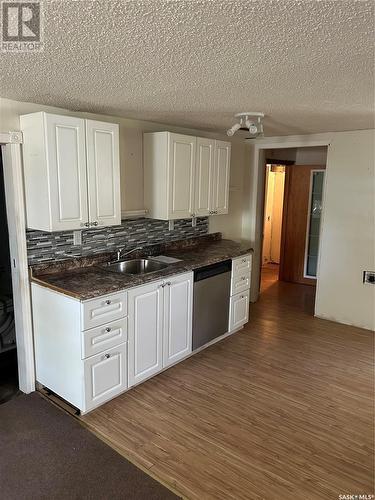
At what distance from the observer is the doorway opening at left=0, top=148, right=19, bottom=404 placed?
3.15m

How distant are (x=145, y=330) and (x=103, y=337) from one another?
1.39 feet

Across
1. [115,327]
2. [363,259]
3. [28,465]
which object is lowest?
[28,465]

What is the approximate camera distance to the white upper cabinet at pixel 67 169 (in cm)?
253

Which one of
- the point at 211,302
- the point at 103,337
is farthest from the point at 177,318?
the point at 103,337

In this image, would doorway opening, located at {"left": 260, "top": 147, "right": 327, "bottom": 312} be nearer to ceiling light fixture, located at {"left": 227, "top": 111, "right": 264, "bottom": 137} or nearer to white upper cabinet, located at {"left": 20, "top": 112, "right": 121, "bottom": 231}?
ceiling light fixture, located at {"left": 227, "top": 111, "right": 264, "bottom": 137}

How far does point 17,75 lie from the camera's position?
197 cm

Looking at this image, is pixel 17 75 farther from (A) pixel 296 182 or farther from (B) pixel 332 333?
(A) pixel 296 182

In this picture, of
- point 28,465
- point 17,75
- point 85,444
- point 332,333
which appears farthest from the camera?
point 332,333

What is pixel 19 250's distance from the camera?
2703 millimetres

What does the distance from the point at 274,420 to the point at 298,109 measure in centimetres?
235

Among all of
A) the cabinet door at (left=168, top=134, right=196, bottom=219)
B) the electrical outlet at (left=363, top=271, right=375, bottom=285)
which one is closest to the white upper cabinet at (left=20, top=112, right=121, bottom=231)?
the cabinet door at (left=168, top=134, right=196, bottom=219)

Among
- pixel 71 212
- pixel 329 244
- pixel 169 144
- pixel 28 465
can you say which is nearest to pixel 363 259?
pixel 329 244

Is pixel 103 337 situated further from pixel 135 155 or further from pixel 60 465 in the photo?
pixel 135 155

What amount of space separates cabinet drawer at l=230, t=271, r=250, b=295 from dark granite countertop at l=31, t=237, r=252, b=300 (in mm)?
285
